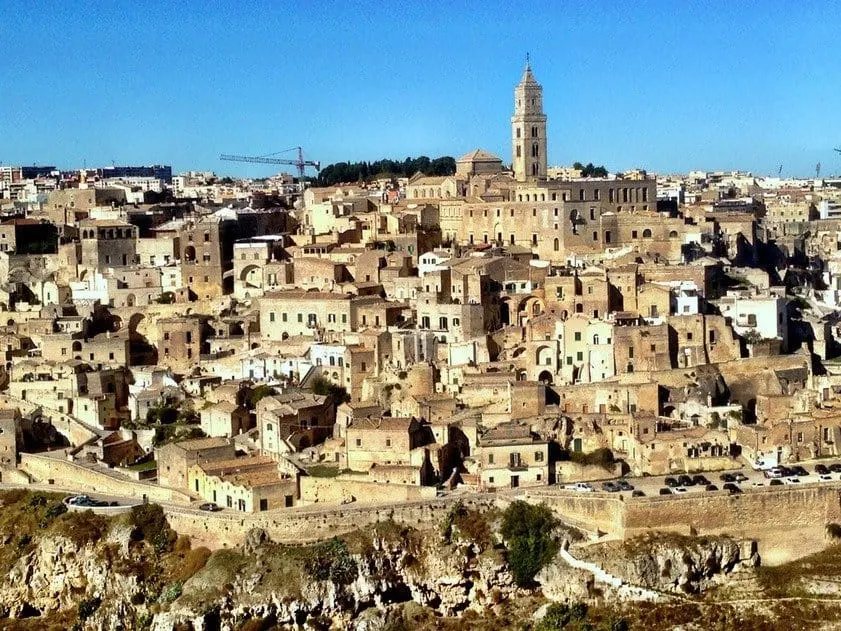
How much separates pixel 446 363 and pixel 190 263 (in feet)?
45.7

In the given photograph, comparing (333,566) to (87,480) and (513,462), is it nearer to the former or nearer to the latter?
(513,462)

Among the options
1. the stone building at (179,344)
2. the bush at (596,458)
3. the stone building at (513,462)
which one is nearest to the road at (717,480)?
the bush at (596,458)

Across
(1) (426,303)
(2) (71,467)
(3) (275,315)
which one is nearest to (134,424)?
(2) (71,467)

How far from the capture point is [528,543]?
31.8 meters

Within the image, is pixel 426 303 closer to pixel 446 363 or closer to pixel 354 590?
pixel 446 363

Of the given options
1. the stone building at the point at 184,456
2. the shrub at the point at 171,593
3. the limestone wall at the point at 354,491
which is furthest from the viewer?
the stone building at the point at 184,456

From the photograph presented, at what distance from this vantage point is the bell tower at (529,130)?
179 feet

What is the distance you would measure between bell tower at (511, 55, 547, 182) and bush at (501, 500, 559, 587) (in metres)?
24.4

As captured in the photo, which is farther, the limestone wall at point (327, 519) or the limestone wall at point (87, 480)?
the limestone wall at point (87, 480)

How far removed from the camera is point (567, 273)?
42625mm

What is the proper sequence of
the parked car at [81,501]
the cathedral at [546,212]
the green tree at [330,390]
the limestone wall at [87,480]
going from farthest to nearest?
the cathedral at [546,212]
the green tree at [330,390]
the parked car at [81,501]
the limestone wall at [87,480]

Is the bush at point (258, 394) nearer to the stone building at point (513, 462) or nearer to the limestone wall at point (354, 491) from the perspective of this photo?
the limestone wall at point (354, 491)

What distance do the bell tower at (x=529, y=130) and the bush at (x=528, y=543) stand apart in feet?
80.2

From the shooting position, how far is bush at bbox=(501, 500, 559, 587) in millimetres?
31750
